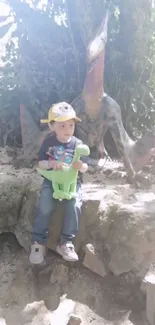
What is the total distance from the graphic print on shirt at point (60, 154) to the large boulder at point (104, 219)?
43 centimetres

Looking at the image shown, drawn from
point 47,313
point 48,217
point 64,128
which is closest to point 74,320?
point 47,313

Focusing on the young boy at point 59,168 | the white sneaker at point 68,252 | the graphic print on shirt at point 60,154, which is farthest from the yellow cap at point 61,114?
the white sneaker at point 68,252

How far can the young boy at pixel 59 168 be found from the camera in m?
2.39

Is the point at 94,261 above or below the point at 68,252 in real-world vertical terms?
below

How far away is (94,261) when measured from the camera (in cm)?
261

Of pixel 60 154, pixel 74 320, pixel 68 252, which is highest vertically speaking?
pixel 60 154

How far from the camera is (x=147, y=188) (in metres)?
3.04

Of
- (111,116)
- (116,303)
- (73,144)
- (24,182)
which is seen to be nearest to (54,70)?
(111,116)

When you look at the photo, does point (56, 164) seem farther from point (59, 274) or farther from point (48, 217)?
point (59, 274)

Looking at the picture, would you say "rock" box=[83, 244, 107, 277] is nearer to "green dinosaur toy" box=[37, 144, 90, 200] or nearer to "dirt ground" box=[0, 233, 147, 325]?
"dirt ground" box=[0, 233, 147, 325]

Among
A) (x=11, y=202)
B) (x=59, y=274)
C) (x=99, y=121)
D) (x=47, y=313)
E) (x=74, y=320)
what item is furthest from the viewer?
(x=99, y=121)

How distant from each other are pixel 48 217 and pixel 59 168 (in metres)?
0.36

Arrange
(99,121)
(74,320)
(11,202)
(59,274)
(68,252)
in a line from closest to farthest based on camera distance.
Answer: (74,320)
(68,252)
(59,274)
(11,202)
(99,121)

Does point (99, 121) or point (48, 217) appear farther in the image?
point (99, 121)
